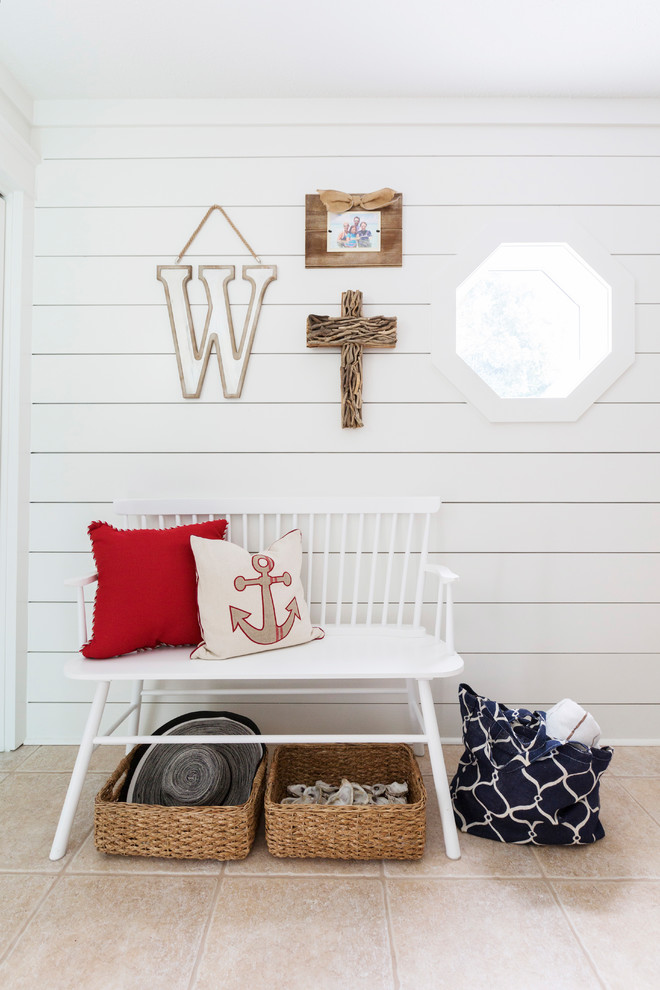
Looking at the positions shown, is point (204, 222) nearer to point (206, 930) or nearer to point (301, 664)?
point (301, 664)

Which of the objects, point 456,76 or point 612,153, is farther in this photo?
point 612,153

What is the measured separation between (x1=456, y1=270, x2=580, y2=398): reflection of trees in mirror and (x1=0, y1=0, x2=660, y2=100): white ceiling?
2.11ft

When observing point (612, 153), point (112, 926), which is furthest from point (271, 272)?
point (112, 926)

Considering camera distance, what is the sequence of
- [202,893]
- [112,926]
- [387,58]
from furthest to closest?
[387,58]
[202,893]
[112,926]

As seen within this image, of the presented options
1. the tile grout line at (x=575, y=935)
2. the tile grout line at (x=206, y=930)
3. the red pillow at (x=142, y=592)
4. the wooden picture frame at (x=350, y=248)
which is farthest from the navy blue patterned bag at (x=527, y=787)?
the wooden picture frame at (x=350, y=248)

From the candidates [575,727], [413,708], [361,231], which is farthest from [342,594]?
[361,231]

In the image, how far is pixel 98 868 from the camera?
4.95 feet

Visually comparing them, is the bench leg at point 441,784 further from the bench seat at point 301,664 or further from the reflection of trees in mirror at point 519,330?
the reflection of trees in mirror at point 519,330

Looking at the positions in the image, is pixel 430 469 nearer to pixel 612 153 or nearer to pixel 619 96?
pixel 612 153

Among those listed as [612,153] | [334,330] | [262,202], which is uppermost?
[612,153]

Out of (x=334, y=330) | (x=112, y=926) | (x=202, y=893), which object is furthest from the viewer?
(x=334, y=330)

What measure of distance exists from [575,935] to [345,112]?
2.50m

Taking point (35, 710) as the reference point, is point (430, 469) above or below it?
above

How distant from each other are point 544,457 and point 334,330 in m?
0.88
